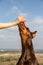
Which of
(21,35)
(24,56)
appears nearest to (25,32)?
(21,35)

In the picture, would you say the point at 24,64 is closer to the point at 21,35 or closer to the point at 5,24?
the point at 21,35

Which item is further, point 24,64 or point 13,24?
point 24,64

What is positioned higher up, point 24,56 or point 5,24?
point 5,24

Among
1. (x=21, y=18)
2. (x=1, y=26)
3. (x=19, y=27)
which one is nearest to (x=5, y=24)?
(x=1, y=26)

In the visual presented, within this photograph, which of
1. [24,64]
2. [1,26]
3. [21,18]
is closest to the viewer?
[1,26]

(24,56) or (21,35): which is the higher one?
(21,35)

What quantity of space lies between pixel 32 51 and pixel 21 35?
0.55 m

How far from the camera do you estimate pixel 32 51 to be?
26.6ft

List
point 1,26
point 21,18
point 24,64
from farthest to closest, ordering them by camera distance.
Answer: point 24,64
point 21,18
point 1,26

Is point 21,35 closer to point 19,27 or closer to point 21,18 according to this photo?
point 19,27

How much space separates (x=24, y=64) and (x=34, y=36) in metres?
0.86

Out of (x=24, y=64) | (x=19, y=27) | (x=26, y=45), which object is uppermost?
(x=19, y=27)

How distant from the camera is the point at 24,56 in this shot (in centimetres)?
810

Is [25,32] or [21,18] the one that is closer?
[21,18]
